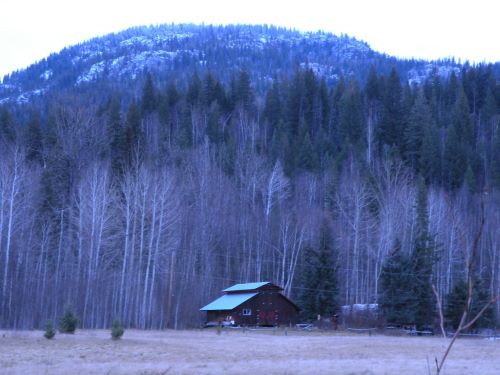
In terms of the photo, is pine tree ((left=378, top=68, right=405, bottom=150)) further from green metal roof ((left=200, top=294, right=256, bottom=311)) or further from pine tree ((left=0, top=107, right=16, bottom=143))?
pine tree ((left=0, top=107, right=16, bottom=143))

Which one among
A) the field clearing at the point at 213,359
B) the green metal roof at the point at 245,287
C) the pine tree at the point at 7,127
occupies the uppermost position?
the pine tree at the point at 7,127

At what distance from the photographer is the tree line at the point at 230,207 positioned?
5509 centimetres

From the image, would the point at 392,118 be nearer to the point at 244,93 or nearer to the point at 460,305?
the point at 244,93

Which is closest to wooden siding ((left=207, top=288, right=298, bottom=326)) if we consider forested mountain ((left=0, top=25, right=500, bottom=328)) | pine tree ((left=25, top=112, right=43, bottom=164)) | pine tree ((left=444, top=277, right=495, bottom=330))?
forested mountain ((left=0, top=25, right=500, bottom=328))

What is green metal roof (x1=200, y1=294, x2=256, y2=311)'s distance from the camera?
184 ft

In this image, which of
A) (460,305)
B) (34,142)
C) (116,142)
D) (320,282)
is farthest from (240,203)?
(34,142)

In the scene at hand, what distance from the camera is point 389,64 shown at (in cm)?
19800

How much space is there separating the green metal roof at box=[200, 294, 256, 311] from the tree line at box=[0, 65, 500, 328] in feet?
6.71

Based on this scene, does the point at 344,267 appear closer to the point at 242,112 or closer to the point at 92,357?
the point at 242,112

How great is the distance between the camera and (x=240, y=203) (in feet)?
226

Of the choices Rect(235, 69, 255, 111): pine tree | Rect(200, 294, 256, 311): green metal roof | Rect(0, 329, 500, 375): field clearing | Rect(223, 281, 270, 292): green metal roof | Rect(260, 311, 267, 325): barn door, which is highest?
Rect(235, 69, 255, 111): pine tree

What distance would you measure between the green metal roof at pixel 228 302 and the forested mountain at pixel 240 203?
1.38 metres

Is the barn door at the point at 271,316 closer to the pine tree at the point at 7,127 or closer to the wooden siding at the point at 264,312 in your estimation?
the wooden siding at the point at 264,312

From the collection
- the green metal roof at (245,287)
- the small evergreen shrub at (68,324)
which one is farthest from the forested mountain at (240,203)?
the small evergreen shrub at (68,324)
